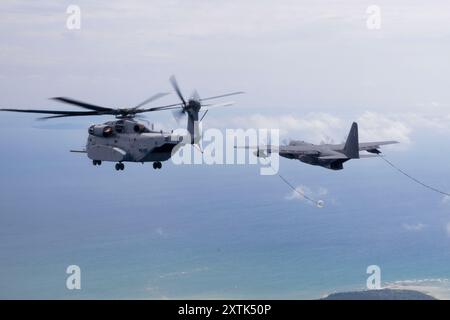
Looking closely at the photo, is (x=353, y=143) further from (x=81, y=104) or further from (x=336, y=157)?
(x=81, y=104)

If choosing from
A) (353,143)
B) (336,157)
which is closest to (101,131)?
(336,157)

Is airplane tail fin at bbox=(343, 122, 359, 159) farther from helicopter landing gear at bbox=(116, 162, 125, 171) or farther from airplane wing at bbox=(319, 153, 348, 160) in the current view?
helicopter landing gear at bbox=(116, 162, 125, 171)

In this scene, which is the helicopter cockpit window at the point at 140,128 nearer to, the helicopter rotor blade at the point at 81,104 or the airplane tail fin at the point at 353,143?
the helicopter rotor blade at the point at 81,104

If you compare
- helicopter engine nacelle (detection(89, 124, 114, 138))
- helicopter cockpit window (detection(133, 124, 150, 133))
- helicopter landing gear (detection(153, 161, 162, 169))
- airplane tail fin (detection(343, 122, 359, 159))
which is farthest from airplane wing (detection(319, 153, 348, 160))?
helicopter engine nacelle (detection(89, 124, 114, 138))
